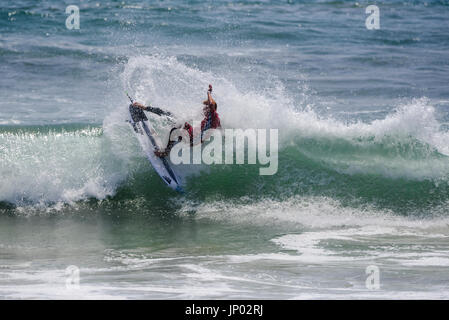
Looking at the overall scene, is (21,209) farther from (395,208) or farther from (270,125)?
(395,208)

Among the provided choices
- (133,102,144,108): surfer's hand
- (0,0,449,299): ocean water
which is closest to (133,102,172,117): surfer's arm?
(133,102,144,108): surfer's hand

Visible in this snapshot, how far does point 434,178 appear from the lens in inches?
480

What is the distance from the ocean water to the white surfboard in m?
0.34

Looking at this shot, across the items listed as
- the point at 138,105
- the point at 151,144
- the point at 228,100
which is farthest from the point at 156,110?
the point at 228,100

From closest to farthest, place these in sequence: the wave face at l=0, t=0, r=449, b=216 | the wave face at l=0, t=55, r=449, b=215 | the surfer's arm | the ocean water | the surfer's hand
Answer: the ocean water, the surfer's arm, the surfer's hand, the wave face at l=0, t=55, r=449, b=215, the wave face at l=0, t=0, r=449, b=216

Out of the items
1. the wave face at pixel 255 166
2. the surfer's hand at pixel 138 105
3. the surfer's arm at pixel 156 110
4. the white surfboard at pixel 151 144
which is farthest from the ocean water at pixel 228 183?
the surfer's arm at pixel 156 110

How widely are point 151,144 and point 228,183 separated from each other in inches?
61.3

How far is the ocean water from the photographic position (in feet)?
27.6

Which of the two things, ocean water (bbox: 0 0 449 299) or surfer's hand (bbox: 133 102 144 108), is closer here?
ocean water (bbox: 0 0 449 299)

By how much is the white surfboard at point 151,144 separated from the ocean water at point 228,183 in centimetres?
34

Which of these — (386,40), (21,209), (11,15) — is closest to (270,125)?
(21,209)

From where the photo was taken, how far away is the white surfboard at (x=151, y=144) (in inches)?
458

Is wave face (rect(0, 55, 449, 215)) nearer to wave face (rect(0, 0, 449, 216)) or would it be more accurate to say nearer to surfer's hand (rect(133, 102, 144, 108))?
wave face (rect(0, 0, 449, 216))

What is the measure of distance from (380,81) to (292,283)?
11361 mm
